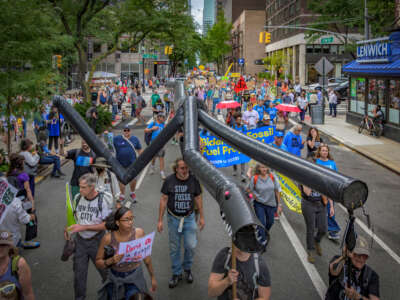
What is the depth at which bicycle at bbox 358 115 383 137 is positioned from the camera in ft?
66.7

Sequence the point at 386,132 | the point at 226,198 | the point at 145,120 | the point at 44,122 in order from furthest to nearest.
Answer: the point at 145,120, the point at 386,132, the point at 44,122, the point at 226,198

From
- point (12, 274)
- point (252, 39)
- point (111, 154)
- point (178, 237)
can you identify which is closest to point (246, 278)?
point (111, 154)

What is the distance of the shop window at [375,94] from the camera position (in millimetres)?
20859

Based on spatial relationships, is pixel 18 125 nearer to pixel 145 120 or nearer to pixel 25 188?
pixel 145 120

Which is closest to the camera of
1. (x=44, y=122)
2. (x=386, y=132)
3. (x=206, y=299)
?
(x=206, y=299)

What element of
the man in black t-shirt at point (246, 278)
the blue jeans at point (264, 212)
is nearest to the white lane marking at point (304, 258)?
the blue jeans at point (264, 212)

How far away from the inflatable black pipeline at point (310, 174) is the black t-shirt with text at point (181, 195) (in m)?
3.39

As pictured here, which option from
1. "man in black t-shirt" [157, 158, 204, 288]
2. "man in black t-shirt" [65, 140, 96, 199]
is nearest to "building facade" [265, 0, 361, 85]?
"man in black t-shirt" [65, 140, 96, 199]

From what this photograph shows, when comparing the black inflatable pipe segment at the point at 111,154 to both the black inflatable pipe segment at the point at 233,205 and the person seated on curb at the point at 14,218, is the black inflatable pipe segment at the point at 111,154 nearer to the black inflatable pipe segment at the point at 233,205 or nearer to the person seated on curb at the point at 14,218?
the black inflatable pipe segment at the point at 233,205

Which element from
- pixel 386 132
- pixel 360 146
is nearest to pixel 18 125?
pixel 360 146

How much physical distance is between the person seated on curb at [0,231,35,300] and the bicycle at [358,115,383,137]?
1943 cm

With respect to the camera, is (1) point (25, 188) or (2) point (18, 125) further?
(2) point (18, 125)

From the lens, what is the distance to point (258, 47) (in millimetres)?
103625

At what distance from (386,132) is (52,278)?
1812cm
